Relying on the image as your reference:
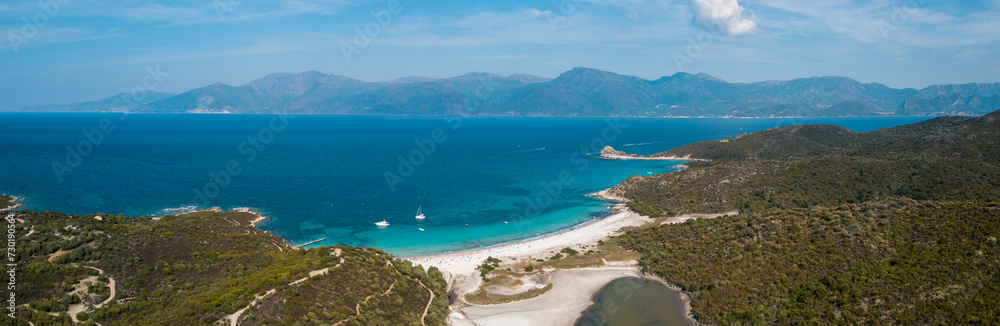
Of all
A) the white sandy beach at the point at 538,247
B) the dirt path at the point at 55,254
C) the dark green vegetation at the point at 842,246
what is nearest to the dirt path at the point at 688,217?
the dark green vegetation at the point at 842,246

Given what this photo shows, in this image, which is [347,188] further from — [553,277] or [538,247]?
[553,277]

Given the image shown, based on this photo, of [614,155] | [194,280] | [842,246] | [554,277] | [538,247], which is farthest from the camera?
[614,155]

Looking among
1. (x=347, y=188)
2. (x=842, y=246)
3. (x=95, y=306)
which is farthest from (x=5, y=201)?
(x=842, y=246)

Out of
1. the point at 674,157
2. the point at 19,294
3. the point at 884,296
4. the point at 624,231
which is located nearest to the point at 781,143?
the point at 674,157

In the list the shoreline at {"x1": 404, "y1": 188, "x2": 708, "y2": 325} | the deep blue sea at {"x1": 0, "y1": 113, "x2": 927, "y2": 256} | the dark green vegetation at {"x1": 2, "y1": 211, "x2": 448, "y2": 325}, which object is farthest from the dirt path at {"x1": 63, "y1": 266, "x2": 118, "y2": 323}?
the deep blue sea at {"x1": 0, "y1": 113, "x2": 927, "y2": 256}

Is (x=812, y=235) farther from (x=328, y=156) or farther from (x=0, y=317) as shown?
(x=328, y=156)

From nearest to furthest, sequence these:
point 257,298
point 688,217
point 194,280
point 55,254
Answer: point 257,298
point 55,254
point 194,280
point 688,217

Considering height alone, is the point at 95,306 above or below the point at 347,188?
below
